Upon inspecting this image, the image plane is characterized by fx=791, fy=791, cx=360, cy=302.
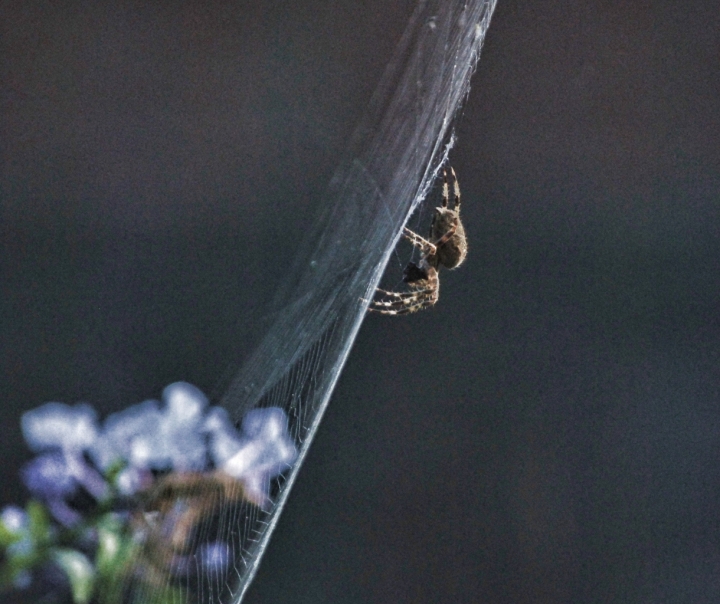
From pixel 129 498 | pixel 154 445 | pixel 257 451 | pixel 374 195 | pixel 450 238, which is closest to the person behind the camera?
pixel 129 498

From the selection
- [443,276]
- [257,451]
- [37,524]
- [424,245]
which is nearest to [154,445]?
[257,451]

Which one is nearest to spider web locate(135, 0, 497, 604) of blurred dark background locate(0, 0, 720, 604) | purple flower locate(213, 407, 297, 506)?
purple flower locate(213, 407, 297, 506)

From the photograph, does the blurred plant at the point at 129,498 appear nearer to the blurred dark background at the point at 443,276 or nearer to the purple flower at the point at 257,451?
the purple flower at the point at 257,451

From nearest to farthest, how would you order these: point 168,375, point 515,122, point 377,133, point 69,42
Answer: point 377,133 → point 168,375 → point 69,42 → point 515,122

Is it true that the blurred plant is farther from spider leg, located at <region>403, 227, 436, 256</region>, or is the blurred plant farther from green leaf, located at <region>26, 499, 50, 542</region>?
spider leg, located at <region>403, 227, 436, 256</region>

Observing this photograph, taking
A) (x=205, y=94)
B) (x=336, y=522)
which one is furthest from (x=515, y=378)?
(x=205, y=94)

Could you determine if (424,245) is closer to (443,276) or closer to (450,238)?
(450,238)

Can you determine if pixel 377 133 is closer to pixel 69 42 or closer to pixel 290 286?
pixel 290 286

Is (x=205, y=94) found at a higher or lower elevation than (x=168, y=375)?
higher
